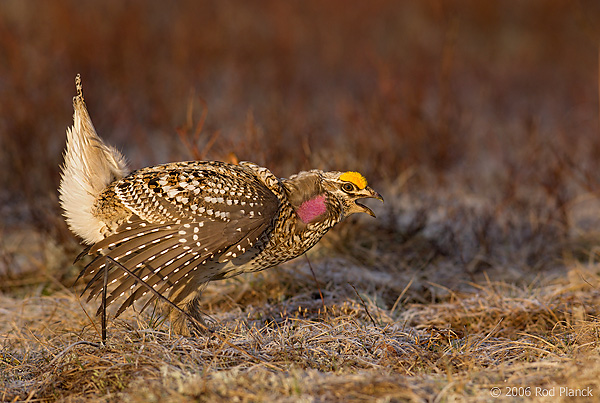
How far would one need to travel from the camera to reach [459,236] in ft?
18.5

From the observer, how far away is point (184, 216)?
341cm

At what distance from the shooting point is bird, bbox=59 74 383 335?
3365 mm

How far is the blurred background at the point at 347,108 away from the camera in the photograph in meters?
5.57

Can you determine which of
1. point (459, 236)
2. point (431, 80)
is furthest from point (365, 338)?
point (431, 80)

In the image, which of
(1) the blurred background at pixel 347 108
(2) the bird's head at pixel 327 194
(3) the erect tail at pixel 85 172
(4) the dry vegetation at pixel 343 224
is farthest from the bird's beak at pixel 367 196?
(3) the erect tail at pixel 85 172

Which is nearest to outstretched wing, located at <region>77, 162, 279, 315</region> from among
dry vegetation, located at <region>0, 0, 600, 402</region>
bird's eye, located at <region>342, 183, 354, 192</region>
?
dry vegetation, located at <region>0, 0, 600, 402</region>

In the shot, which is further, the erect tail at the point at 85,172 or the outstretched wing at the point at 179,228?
the erect tail at the point at 85,172

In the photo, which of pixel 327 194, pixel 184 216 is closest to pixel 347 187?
pixel 327 194

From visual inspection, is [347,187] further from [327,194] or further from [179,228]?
[179,228]

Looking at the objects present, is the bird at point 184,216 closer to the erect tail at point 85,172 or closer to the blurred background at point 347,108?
the erect tail at point 85,172

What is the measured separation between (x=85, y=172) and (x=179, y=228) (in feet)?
2.42

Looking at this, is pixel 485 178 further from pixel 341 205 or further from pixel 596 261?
pixel 341 205

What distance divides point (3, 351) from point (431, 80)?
7811 mm

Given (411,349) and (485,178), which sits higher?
(411,349)
